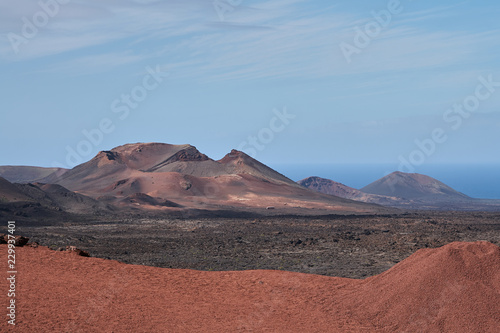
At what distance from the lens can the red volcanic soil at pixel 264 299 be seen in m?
12.1

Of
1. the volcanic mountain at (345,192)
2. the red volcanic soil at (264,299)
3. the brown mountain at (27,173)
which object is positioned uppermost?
the brown mountain at (27,173)

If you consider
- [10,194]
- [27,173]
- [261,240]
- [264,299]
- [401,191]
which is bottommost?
[264,299]

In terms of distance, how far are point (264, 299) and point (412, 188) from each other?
396 feet

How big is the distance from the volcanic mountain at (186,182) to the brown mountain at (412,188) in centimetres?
3785

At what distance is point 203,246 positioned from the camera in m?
34.2

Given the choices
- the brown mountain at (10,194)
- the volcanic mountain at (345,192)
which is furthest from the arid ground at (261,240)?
the volcanic mountain at (345,192)

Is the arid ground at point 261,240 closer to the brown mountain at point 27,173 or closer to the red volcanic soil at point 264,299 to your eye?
the red volcanic soil at point 264,299

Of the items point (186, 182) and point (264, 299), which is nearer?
point (264, 299)

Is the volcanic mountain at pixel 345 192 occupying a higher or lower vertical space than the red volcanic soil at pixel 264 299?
higher

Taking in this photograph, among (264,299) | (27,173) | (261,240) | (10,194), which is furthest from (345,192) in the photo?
(264,299)

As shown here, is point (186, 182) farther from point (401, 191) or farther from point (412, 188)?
point (412, 188)

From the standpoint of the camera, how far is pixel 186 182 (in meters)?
81.7

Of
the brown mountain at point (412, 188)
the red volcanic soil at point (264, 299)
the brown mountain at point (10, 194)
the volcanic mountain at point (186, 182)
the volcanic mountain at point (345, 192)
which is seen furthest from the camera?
the brown mountain at point (412, 188)

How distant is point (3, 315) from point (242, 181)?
7592 cm
